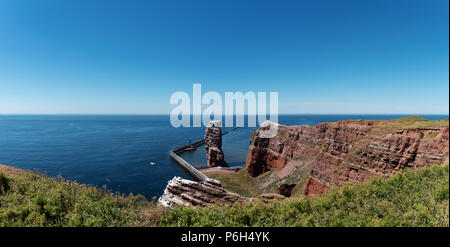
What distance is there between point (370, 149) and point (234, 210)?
21.8 m

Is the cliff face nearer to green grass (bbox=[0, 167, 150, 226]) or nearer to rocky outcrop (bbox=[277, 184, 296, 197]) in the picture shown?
rocky outcrop (bbox=[277, 184, 296, 197])

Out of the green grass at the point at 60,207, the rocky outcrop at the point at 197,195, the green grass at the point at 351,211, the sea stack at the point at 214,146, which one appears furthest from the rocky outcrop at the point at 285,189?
the sea stack at the point at 214,146

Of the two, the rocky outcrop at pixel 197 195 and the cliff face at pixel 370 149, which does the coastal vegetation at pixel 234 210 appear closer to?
the rocky outcrop at pixel 197 195

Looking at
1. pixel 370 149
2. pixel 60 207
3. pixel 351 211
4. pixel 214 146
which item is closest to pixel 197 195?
pixel 60 207

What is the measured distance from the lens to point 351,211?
8500 millimetres

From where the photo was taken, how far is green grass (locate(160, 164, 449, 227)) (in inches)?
272

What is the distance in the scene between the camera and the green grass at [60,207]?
6.86 meters

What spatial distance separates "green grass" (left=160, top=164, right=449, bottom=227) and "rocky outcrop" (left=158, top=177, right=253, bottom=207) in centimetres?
164

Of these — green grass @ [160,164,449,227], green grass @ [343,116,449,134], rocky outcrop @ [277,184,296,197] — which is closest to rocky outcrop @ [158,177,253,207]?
green grass @ [160,164,449,227]

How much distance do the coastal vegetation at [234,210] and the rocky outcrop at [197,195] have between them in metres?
1.70

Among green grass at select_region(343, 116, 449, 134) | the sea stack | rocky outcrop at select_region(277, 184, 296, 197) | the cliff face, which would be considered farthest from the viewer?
the sea stack

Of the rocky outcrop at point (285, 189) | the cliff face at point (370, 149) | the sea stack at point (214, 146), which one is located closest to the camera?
the cliff face at point (370, 149)

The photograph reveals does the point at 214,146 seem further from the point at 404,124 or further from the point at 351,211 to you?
the point at 351,211

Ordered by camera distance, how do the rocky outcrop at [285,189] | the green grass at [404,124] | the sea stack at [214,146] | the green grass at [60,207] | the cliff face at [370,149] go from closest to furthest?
the green grass at [60,207] → the cliff face at [370,149] → the green grass at [404,124] → the rocky outcrop at [285,189] → the sea stack at [214,146]
